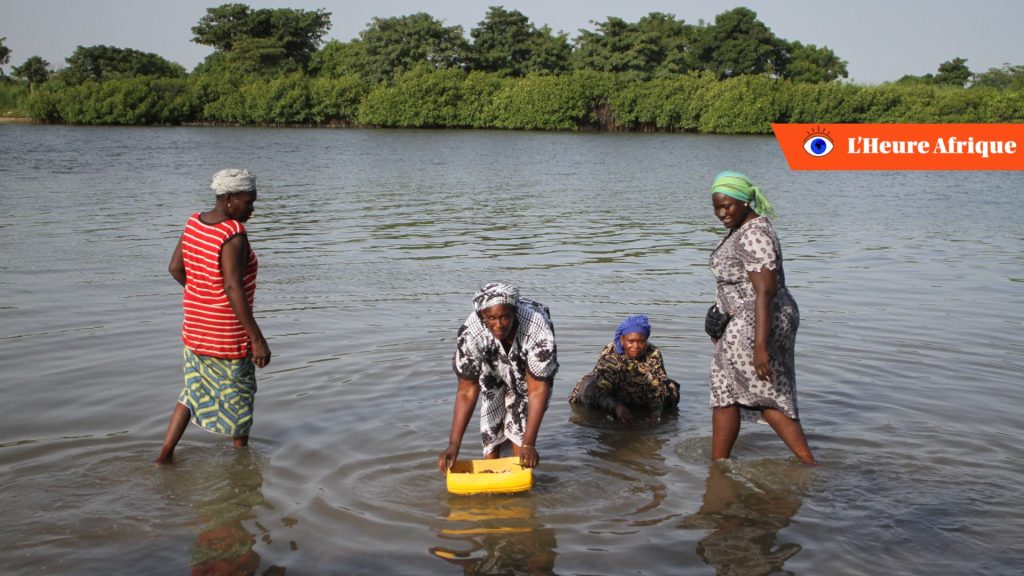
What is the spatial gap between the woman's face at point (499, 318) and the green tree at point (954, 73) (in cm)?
9877

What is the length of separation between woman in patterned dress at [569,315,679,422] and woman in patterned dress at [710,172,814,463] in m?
1.47

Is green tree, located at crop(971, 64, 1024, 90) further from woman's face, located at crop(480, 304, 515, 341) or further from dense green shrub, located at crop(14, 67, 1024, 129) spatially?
woman's face, located at crop(480, 304, 515, 341)

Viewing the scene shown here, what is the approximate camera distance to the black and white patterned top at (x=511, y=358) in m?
4.52

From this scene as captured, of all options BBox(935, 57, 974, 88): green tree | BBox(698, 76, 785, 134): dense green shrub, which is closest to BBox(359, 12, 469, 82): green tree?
BBox(698, 76, 785, 134): dense green shrub

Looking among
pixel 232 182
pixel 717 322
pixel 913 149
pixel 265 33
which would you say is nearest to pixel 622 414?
pixel 717 322

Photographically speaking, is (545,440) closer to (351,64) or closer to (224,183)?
(224,183)

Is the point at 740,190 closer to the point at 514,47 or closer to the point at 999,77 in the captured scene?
the point at 514,47

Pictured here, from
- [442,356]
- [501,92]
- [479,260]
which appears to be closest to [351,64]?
[501,92]

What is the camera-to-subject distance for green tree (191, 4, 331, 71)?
8006cm

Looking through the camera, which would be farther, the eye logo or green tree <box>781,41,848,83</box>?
green tree <box>781,41,848,83</box>

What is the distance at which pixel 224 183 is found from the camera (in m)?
4.91

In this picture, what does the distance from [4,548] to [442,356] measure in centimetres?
413

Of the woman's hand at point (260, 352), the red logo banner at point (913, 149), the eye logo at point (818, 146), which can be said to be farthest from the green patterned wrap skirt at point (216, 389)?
the eye logo at point (818, 146)

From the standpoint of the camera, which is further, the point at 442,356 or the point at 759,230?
the point at 442,356
